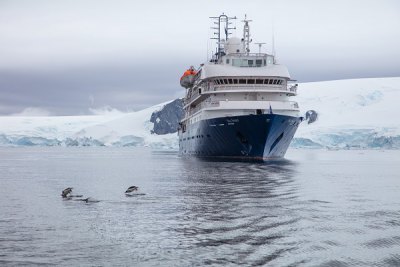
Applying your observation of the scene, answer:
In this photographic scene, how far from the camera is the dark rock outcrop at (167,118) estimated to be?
15138 cm

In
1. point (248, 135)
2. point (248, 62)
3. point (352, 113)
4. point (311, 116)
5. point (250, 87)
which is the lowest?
point (248, 135)

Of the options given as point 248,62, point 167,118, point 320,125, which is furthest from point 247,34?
point 167,118

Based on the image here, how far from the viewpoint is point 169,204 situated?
54.7 feet

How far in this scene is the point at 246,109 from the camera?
4344 cm

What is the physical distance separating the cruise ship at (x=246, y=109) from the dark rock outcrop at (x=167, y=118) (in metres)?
100

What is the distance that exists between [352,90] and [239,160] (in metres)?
85.5

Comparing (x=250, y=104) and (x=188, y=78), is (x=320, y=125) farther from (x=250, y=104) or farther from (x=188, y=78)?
(x=250, y=104)

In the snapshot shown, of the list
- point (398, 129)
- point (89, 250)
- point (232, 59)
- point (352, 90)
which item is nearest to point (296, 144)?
point (398, 129)

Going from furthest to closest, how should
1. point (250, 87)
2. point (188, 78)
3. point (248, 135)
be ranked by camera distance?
point (188, 78), point (250, 87), point (248, 135)

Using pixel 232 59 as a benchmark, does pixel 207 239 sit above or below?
below

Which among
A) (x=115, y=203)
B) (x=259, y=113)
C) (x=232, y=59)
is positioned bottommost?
(x=115, y=203)

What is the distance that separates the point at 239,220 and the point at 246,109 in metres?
30.7

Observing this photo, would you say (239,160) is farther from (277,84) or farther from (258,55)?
(258,55)

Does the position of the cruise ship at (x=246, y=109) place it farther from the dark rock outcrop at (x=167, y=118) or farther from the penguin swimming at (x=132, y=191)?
the dark rock outcrop at (x=167, y=118)
